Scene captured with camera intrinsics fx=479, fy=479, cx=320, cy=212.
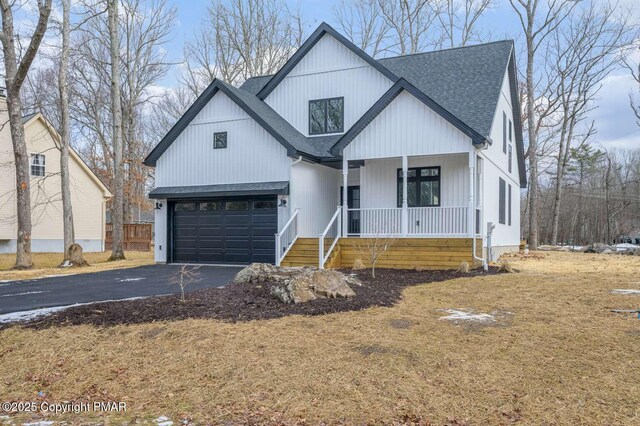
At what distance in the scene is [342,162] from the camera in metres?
15.7

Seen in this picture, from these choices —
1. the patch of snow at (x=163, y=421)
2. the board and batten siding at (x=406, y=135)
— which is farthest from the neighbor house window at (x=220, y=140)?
the patch of snow at (x=163, y=421)

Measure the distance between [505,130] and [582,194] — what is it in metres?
24.3

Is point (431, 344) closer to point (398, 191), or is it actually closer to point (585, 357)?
point (585, 357)

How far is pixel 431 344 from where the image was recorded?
5.33 meters

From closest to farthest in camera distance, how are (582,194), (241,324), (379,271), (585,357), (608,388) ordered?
1. (608,388)
2. (585,357)
3. (241,324)
4. (379,271)
5. (582,194)

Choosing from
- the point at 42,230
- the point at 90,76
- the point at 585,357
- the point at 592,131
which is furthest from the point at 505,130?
the point at 90,76

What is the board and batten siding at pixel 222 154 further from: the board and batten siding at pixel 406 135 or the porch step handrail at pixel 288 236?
the board and batten siding at pixel 406 135

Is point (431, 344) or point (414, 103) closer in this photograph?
point (431, 344)

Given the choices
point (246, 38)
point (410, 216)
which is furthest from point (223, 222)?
point (246, 38)

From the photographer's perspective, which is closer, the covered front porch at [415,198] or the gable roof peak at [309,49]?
the covered front porch at [415,198]

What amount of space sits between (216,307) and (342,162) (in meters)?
9.53

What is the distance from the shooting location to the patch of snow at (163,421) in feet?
12.4

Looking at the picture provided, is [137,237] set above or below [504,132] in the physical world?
below

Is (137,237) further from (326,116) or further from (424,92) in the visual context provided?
Answer: (424,92)
